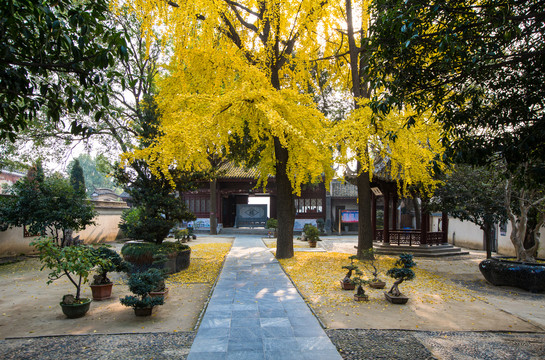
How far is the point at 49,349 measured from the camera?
441 centimetres

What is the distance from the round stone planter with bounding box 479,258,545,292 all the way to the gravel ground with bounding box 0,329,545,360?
3751 millimetres

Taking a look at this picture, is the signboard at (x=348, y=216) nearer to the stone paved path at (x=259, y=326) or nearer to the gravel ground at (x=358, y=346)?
the stone paved path at (x=259, y=326)

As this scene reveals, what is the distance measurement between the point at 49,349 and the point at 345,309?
14.8 ft

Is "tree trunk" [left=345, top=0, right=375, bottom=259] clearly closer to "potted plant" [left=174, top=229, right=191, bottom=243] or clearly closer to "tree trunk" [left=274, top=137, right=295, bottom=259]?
"tree trunk" [left=274, top=137, right=295, bottom=259]

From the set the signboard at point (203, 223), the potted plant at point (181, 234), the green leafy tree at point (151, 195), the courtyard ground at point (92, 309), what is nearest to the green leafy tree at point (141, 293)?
the courtyard ground at point (92, 309)

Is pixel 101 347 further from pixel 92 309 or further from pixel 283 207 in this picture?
pixel 283 207

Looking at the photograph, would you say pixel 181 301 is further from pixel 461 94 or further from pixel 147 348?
pixel 461 94

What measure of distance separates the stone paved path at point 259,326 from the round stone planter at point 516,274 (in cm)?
526

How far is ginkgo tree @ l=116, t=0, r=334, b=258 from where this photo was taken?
890 centimetres

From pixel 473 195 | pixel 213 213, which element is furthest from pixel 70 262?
pixel 213 213

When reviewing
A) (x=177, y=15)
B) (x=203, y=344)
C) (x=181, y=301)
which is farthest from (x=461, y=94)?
(x=177, y=15)

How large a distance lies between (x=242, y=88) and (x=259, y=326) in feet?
20.4

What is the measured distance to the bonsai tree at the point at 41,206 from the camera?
11.3m

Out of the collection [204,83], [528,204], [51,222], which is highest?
[204,83]
